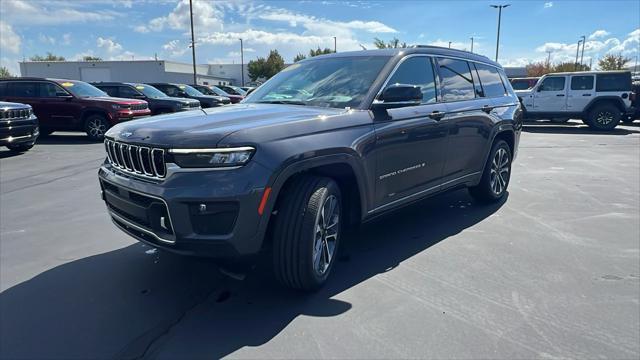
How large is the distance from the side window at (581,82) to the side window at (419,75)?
14399 mm

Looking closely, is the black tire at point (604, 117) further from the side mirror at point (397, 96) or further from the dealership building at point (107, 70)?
the dealership building at point (107, 70)

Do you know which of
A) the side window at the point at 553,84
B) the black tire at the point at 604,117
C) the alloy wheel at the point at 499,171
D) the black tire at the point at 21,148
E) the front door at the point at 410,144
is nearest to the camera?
the front door at the point at 410,144

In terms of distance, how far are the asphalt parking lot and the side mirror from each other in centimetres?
135

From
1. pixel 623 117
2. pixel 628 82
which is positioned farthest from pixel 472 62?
pixel 623 117

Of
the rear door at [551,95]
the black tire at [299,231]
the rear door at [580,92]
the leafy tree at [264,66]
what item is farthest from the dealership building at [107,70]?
the black tire at [299,231]

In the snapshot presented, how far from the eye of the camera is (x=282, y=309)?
3.06 m

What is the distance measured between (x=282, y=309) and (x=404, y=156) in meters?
1.71

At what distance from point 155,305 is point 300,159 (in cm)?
141

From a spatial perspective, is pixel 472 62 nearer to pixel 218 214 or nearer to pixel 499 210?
pixel 499 210

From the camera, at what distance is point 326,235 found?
3.33m

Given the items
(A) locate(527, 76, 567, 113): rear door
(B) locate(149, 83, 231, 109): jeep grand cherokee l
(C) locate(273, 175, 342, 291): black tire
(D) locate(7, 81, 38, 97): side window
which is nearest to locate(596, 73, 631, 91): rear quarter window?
(A) locate(527, 76, 567, 113): rear door

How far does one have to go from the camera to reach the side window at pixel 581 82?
16.0 m

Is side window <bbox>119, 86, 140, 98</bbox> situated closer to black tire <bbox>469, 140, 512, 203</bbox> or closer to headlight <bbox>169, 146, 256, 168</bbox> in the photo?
black tire <bbox>469, 140, 512, 203</bbox>

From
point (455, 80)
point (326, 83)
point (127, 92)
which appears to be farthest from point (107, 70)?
point (326, 83)
